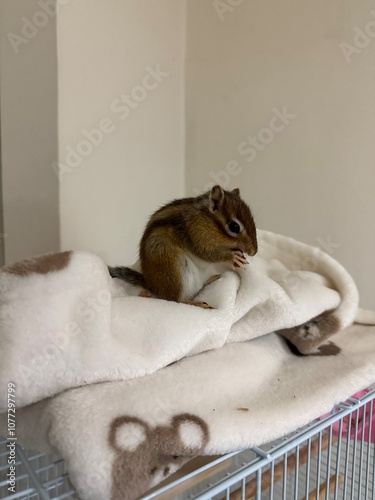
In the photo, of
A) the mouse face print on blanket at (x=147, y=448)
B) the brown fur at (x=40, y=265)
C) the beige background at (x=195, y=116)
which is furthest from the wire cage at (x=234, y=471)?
the beige background at (x=195, y=116)

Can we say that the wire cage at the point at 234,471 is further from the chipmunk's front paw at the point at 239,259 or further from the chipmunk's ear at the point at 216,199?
the chipmunk's ear at the point at 216,199

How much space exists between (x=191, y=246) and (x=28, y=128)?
58 centimetres

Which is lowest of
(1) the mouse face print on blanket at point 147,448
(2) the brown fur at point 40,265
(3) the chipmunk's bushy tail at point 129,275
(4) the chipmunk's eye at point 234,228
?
(1) the mouse face print on blanket at point 147,448

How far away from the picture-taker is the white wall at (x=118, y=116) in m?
1.06

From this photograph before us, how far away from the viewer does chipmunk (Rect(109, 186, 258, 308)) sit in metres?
0.70

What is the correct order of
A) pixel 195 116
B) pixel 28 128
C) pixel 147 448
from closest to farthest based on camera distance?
pixel 147 448 → pixel 28 128 → pixel 195 116

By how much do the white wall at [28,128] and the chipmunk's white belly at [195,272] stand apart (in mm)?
464

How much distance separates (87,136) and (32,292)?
0.71 metres

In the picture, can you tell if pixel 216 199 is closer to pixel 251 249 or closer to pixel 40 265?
pixel 251 249

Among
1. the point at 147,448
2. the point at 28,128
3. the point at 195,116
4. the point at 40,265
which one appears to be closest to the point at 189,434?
the point at 147,448

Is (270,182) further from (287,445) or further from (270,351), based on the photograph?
(287,445)

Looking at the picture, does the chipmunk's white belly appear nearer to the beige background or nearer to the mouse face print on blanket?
the mouse face print on blanket

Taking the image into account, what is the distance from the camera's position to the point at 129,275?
0.76m

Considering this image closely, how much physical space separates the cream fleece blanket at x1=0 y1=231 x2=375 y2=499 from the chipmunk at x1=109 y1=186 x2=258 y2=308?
80 mm
